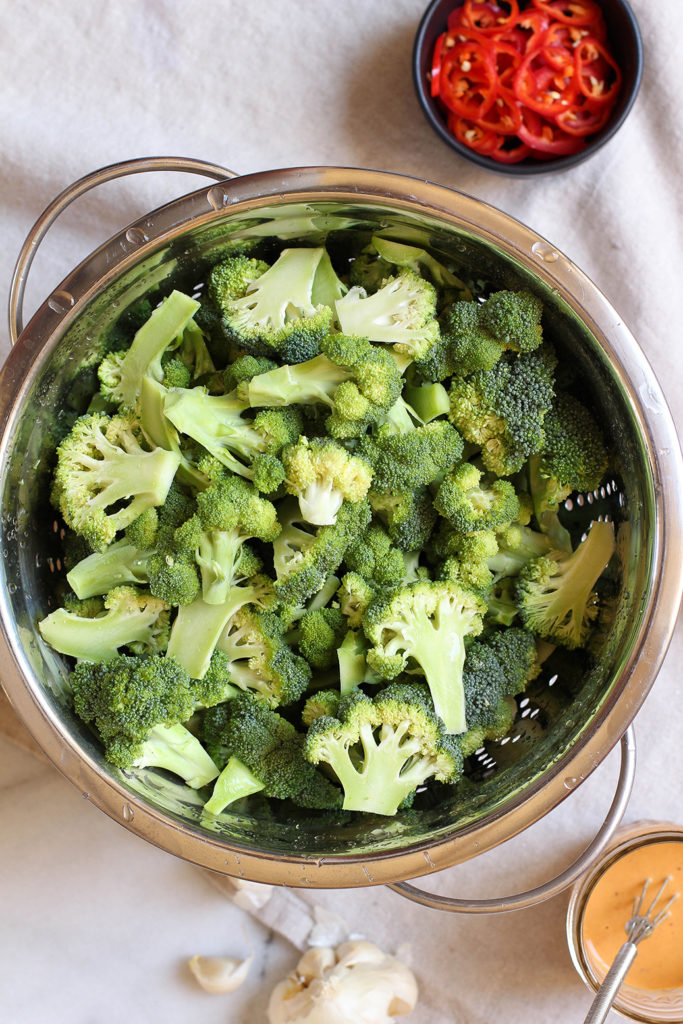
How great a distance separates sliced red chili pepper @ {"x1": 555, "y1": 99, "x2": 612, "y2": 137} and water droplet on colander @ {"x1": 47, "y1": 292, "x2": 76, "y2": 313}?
1.24 metres

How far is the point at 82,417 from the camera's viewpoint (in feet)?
5.93

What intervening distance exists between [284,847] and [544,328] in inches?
49.6

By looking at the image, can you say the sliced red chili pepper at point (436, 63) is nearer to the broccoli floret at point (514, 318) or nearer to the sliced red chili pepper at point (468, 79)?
the sliced red chili pepper at point (468, 79)

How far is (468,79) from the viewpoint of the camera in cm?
197

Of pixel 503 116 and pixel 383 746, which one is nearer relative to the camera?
pixel 383 746

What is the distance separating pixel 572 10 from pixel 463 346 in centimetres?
96

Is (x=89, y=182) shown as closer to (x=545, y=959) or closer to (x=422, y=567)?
(x=422, y=567)

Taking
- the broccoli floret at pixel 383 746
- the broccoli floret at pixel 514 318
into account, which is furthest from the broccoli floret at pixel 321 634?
the broccoli floret at pixel 514 318

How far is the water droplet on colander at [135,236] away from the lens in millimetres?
1583

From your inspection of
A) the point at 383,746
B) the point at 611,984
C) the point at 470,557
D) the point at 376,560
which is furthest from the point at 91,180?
the point at 611,984

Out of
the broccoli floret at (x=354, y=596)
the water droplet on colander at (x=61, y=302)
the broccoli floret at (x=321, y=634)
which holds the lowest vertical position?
the broccoli floret at (x=321, y=634)

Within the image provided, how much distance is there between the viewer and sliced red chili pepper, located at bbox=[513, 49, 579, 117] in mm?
1934

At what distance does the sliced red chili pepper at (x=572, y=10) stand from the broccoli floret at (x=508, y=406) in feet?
2.85

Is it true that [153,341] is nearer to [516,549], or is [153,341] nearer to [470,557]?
[470,557]
